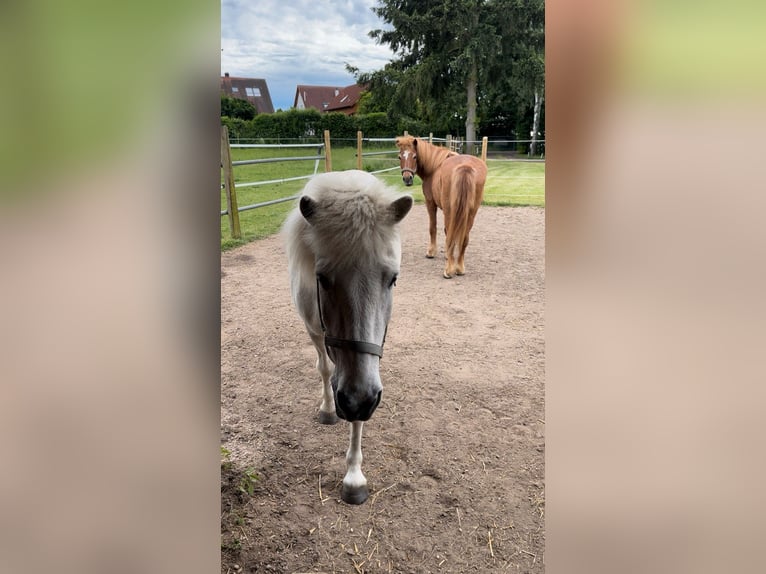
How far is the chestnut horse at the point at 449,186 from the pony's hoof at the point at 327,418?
2.32 meters

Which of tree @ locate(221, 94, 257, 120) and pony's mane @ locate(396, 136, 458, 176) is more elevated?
pony's mane @ locate(396, 136, 458, 176)

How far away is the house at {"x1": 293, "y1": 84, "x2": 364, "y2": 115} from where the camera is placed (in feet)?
4.34

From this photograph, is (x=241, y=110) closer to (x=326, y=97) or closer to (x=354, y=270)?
(x=326, y=97)

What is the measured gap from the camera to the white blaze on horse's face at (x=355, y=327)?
1.19 metres

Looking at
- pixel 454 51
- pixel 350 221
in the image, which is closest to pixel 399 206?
pixel 350 221

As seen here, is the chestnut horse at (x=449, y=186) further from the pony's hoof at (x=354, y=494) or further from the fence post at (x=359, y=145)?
the pony's hoof at (x=354, y=494)

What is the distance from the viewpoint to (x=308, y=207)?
4.02 ft

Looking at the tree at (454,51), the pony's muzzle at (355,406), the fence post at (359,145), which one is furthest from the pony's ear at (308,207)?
the fence post at (359,145)

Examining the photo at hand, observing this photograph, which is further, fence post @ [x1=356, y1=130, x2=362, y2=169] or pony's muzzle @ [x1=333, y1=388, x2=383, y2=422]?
fence post @ [x1=356, y1=130, x2=362, y2=169]

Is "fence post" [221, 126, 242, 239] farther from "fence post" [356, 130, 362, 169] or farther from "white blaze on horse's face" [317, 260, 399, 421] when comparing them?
"white blaze on horse's face" [317, 260, 399, 421]

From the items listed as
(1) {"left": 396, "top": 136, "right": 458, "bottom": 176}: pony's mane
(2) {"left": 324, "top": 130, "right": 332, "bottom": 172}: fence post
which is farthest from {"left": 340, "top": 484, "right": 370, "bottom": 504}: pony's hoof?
(1) {"left": 396, "top": 136, "right": 458, "bottom": 176}: pony's mane

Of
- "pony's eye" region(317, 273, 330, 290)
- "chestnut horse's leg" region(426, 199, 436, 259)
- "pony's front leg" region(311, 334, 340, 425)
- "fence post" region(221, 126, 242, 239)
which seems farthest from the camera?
"chestnut horse's leg" region(426, 199, 436, 259)
